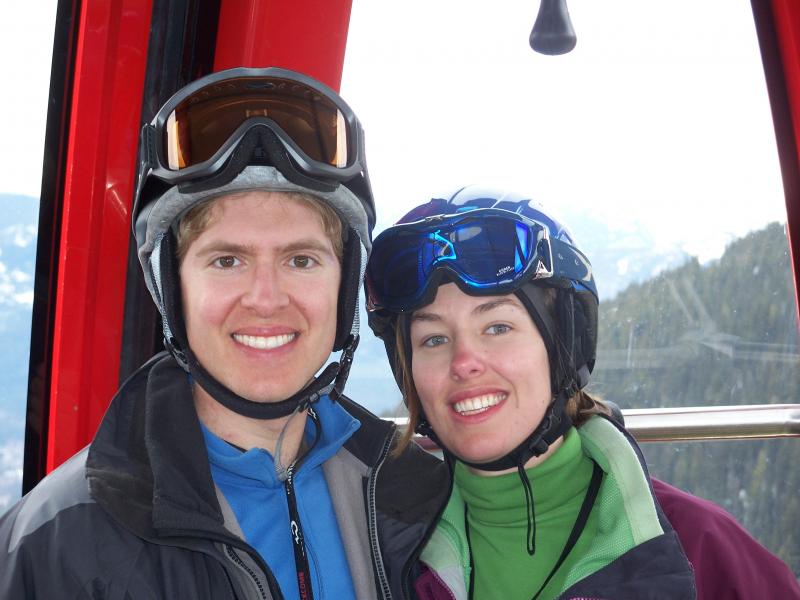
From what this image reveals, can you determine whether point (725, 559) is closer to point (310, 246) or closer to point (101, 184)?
point (310, 246)

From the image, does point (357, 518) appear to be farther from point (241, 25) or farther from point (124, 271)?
point (241, 25)

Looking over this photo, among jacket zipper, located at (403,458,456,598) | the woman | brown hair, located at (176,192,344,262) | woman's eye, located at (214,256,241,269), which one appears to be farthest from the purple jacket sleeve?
woman's eye, located at (214,256,241,269)

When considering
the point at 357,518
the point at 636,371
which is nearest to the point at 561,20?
the point at 636,371

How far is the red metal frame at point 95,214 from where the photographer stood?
2.13m

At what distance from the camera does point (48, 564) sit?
1.24m

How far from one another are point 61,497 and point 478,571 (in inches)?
35.4

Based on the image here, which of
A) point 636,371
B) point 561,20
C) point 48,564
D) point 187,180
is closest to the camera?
point 48,564

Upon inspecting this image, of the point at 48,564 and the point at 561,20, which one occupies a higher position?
the point at 561,20

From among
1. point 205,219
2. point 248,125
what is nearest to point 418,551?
point 205,219

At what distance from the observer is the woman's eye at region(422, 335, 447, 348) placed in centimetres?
187

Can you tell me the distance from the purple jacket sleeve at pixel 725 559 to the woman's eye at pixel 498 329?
21.2 inches

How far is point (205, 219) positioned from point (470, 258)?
604 mm

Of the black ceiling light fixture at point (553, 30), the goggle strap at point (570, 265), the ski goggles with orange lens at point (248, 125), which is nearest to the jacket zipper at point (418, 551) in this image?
the goggle strap at point (570, 265)

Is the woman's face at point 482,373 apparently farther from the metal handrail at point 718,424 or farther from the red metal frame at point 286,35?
the red metal frame at point 286,35
